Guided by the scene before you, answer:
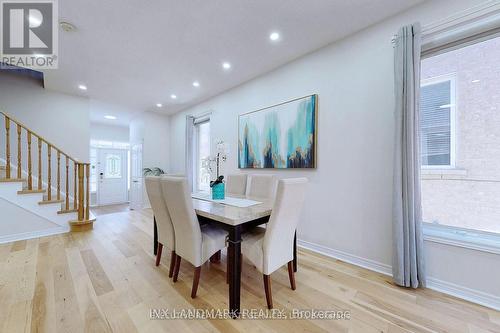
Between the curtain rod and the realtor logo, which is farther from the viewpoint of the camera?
the realtor logo

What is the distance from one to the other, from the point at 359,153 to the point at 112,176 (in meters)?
7.45

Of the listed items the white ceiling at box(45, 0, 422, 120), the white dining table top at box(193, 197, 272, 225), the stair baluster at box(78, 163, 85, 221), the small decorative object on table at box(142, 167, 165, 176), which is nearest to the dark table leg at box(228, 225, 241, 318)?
the white dining table top at box(193, 197, 272, 225)

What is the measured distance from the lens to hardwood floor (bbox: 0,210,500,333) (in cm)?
142

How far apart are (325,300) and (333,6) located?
2695mm

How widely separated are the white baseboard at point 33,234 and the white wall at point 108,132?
4.14m

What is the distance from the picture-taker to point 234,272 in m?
1.52

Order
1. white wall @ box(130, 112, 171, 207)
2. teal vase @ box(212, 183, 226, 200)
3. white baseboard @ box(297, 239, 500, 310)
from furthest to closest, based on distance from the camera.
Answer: white wall @ box(130, 112, 171, 207), teal vase @ box(212, 183, 226, 200), white baseboard @ box(297, 239, 500, 310)

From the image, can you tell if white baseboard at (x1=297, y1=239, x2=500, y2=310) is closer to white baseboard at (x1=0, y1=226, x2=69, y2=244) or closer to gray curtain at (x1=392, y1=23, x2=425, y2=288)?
gray curtain at (x1=392, y1=23, x2=425, y2=288)

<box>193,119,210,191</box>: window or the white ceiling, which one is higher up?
the white ceiling

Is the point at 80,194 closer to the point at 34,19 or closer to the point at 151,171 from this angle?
the point at 151,171

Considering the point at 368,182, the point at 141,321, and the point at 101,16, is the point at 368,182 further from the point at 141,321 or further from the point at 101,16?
the point at 101,16

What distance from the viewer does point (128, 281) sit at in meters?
1.94

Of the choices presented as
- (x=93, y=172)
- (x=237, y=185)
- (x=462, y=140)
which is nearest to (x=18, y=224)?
(x=237, y=185)

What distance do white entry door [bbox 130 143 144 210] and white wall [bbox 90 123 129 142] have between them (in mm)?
1582
